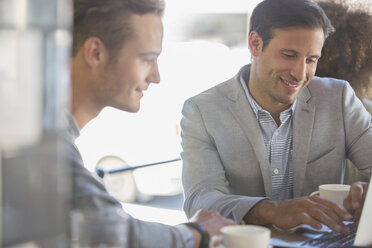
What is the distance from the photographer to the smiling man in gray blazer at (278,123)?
1957 millimetres

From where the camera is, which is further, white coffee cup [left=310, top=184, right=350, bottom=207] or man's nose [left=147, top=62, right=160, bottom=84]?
white coffee cup [left=310, top=184, right=350, bottom=207]

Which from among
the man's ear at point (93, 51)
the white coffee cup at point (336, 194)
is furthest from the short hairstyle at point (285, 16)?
the man's ear at point (93, 51)

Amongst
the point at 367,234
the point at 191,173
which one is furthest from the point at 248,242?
the point at 191,173

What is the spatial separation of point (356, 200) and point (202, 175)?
55 cm

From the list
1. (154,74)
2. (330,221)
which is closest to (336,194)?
(330,221)

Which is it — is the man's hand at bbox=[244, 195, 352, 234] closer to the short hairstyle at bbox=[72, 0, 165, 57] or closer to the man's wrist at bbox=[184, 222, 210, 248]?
the man's wrist at bbox=[184, 222, 210, 248]

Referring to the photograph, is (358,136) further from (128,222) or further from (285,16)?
(128,222)

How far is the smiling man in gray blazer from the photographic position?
196 centimetres

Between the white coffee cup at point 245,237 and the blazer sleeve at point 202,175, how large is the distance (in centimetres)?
45

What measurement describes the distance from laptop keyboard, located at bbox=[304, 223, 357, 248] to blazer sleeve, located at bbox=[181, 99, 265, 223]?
256 millimetres

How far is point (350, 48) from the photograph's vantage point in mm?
2285

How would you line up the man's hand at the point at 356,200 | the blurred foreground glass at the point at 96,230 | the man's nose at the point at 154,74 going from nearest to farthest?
1. the blurred foreground glass at the point at 96,230
2. the man's nose at the point at 154,74
3. the man's hand at the point at 356,200

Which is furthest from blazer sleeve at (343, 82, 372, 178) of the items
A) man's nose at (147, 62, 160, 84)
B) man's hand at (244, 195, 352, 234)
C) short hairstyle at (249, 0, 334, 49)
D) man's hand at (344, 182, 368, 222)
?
man's nose at (147, 62, 160, 84)

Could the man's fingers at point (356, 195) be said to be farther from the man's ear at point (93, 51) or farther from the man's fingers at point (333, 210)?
the man's ear at point (93, 51)
